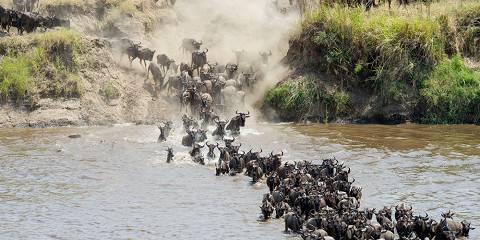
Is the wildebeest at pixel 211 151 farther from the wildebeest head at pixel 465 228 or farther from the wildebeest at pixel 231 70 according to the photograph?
the wildebeest head at pixel 465 228

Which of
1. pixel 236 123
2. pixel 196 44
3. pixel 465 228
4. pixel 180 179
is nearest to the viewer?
pixel 465 228

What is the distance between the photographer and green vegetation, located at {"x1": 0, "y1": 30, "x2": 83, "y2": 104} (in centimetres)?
3030

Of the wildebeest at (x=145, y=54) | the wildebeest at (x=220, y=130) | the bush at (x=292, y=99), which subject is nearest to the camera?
the wildebeest at (x=220, y=130)

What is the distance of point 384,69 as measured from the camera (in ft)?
97.7

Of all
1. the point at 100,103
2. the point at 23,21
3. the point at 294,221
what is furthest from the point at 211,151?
the point at 23,21

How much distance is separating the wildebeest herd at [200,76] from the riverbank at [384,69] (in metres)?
1.43

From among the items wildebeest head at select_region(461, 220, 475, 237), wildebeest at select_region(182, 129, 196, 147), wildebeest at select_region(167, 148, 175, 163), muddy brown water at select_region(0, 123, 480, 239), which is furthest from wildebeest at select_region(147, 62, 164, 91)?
wildebeest head at select_region(461, 220, 475, 237)

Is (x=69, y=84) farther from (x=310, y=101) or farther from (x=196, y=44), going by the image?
(x=310, y=101)

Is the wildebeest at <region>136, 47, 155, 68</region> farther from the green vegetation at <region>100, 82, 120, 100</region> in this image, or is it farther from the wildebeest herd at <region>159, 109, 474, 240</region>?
the wildebeest herd at <region>159, 109, 474, 240</region>

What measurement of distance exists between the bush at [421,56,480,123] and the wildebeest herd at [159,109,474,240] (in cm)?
897

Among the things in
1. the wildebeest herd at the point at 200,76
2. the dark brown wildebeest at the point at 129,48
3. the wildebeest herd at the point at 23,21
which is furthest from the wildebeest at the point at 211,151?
the wildebeest herd at the point at 23,21

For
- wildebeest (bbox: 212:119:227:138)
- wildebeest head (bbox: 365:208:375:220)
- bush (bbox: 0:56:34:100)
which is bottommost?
wildebeest head (bbox: 365:208:375:220)

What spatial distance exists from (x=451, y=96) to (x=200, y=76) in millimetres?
9628

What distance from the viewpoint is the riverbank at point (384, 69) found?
96.3ft
